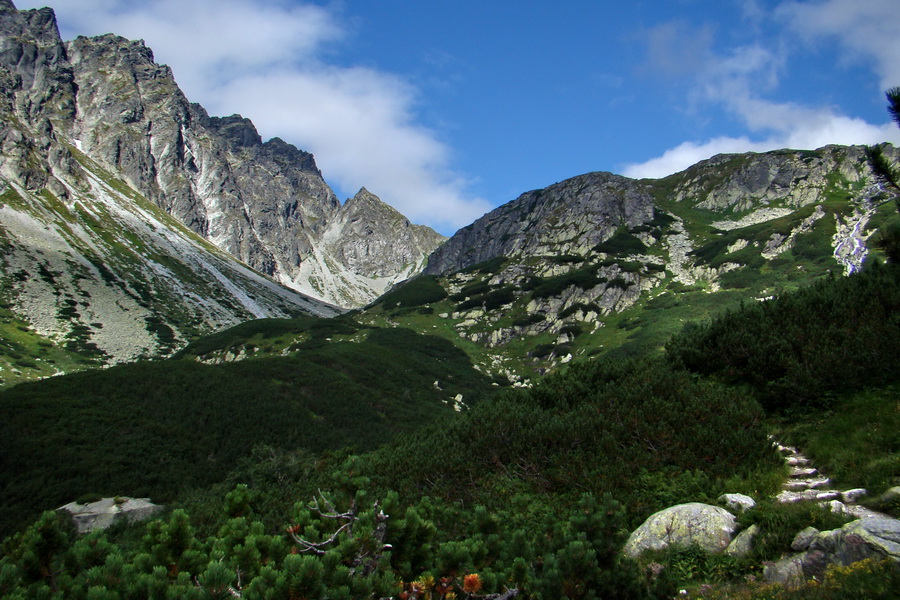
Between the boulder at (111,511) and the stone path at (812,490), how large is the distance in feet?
161

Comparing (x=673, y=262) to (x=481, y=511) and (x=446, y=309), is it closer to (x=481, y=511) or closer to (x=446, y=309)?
(x=446, y=309)

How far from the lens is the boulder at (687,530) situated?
9.26 meters

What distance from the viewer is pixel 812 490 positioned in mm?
10094

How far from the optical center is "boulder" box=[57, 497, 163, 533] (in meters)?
42.4

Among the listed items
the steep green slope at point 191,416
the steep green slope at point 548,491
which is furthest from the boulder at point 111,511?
the steep green slope at point 548,491

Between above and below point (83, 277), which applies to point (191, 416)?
below

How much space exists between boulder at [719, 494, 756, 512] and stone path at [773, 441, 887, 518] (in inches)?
21.5

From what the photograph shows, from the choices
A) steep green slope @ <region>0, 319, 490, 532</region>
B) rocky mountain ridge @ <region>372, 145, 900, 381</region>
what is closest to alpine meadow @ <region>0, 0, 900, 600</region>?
steep green slope @ <region>0, 319, 490, 532</region>

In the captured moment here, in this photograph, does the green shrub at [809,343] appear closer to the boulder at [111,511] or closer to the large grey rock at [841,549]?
the large grey rock at [841,549]

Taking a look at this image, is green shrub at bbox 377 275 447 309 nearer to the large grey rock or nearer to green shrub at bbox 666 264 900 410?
green shrub at bbox 666 264 900 410

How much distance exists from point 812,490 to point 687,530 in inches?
120

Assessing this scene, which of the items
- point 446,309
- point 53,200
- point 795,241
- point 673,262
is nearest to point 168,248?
point 53,200

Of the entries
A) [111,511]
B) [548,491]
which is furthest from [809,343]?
[111,511]

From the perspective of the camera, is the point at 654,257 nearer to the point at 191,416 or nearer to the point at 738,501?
the point at 191,416
